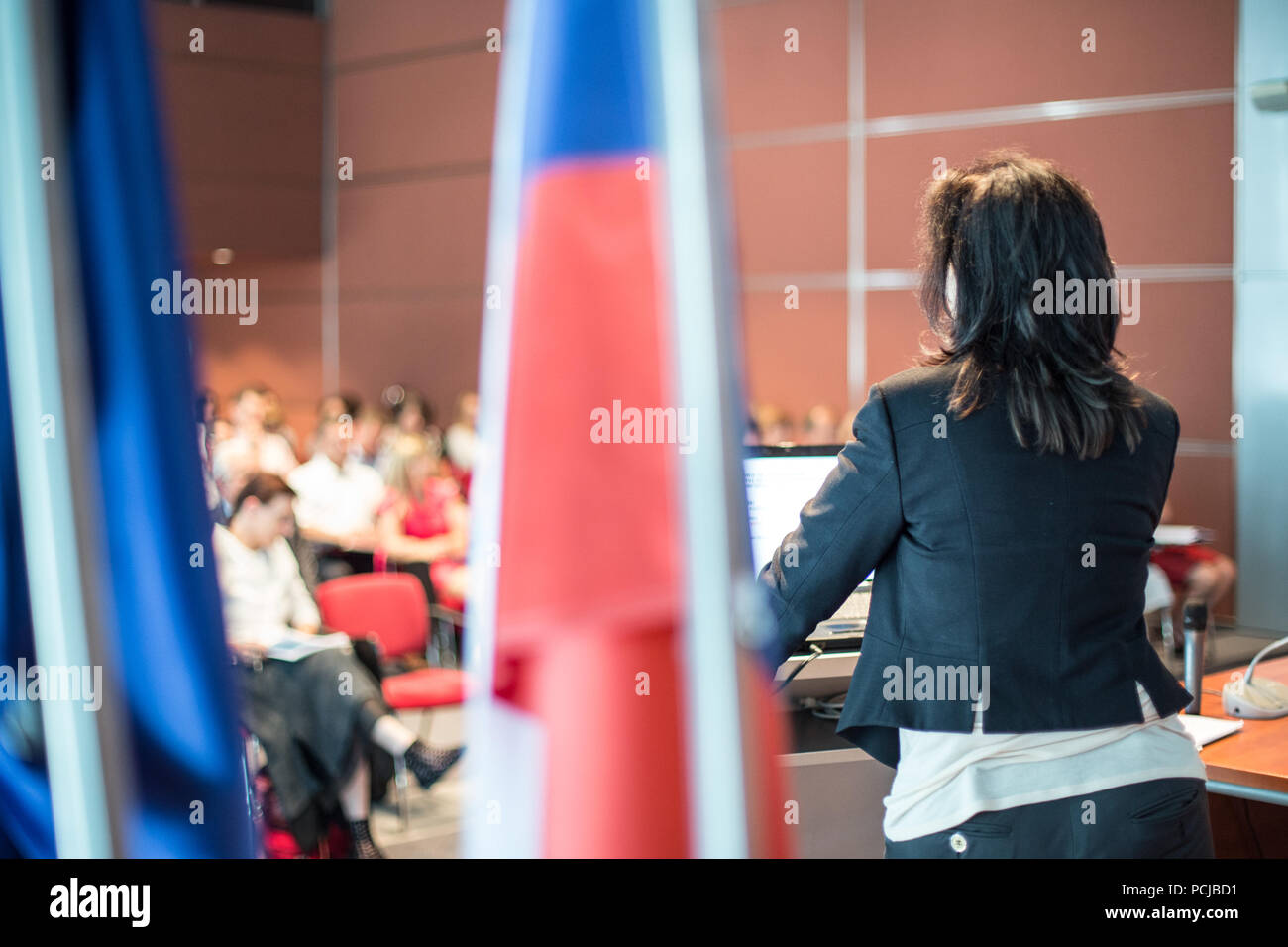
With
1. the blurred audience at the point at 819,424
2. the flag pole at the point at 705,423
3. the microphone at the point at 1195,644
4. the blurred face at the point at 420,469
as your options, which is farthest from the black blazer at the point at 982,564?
the blurred audience at the point at 819,424

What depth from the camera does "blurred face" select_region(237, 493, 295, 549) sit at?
3.51 metres

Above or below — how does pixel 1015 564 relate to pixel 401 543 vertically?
above

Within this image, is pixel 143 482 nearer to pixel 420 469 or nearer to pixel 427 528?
pixel 427 528

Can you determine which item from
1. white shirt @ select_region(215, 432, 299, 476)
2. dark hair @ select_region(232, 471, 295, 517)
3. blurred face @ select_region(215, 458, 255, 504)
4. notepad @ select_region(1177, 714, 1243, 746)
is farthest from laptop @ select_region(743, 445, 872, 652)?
white shirt @ select_region(215, 432, 299, 476)

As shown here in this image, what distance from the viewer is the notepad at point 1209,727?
192 centimetres

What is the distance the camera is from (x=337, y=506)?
5574 mm

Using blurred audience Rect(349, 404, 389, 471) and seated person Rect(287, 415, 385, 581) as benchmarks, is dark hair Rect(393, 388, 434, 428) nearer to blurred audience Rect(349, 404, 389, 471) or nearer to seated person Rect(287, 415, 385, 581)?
blurred audience Rect(349, 404, 389, 471)

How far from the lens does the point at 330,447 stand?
6043 mm

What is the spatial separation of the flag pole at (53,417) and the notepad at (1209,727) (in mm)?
1742

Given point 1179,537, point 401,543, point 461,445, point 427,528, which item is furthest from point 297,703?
point 1179,537

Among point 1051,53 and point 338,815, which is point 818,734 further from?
point 1051,53

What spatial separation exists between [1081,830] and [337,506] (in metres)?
4.83

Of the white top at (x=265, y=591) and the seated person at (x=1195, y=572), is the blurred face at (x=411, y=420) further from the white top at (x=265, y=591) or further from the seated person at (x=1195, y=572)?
the seated person at (x=1195, y=572)

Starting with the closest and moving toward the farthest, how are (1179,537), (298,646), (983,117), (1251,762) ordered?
(1251,762) < (298,646) < (1179,537) < (983,117)
